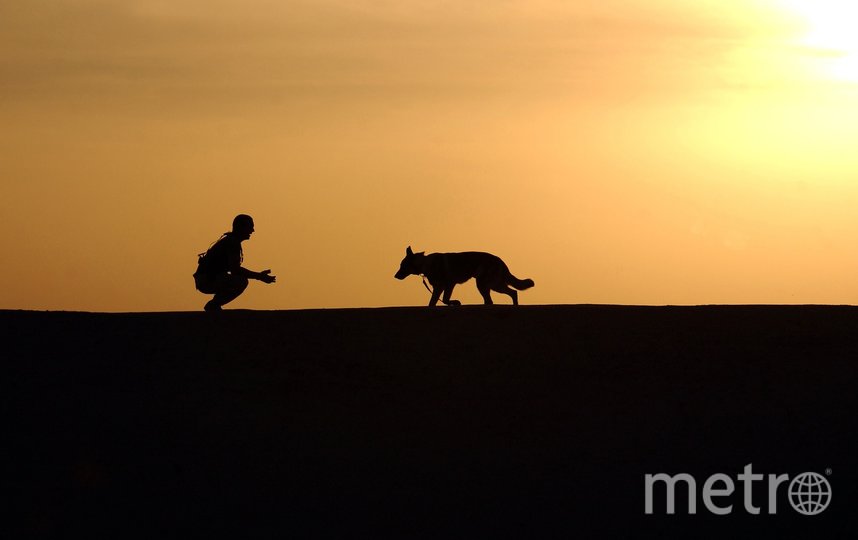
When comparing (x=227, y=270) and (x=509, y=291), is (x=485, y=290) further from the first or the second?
(x=227, y=270)

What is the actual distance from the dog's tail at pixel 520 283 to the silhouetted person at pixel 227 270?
6.10m

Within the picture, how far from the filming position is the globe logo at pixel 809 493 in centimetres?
1112

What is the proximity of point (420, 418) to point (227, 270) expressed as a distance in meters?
4.32

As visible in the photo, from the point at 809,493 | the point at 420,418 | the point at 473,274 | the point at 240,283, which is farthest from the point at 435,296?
the point at 809,493

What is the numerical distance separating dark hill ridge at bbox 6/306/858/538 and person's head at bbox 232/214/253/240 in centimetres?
129

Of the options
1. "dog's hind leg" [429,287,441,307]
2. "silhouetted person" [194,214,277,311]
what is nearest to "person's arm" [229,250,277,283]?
"silhouetted person" [194,214,277,311]

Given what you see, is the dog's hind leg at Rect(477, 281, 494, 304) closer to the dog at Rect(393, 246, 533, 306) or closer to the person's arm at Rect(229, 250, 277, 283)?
the dog at Rect(393, 246, 533, 306)

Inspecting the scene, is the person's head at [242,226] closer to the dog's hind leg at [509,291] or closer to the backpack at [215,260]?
the backpack at [215,260]

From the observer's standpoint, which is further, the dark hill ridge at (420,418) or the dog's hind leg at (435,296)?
the dog's hind leg at (435,296)

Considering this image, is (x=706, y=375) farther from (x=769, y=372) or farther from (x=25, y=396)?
(x=25, y=396)

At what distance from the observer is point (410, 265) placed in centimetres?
2278

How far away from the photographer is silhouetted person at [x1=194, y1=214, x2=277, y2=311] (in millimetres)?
15836

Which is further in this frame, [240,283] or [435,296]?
[435,296]

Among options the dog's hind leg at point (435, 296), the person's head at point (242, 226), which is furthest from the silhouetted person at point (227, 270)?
the dog's hind leg at point (435, 296)
